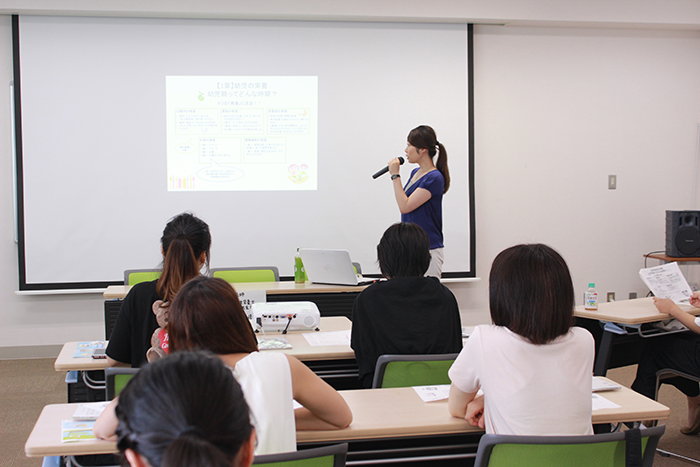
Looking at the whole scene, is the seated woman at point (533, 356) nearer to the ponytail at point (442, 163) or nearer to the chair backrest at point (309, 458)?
the chair backrest at point (309, 458)

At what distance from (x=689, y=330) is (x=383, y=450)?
208 centimetres

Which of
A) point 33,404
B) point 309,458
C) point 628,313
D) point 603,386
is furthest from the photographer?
point 33,404

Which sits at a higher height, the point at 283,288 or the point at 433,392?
the point at 283,288

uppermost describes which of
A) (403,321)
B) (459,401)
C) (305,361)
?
(403,321)

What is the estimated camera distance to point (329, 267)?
353 centimetres

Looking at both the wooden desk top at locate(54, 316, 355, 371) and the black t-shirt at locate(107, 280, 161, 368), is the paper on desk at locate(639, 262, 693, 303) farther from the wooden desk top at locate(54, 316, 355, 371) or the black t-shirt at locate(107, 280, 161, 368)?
the black t-shirt at locate(107, 280, 161, 368)

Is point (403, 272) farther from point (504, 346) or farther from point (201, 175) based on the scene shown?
point (201, 175)

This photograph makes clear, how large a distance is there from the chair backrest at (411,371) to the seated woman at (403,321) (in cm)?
16

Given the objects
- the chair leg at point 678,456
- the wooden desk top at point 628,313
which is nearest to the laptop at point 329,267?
the wooden desk top at point 628,313

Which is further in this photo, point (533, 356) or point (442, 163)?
point (442, 163)

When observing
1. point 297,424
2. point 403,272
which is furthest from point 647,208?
point 297,424

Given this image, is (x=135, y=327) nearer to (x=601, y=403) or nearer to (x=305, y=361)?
(x=305, y=361)

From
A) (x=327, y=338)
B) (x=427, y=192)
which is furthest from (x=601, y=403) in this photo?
(x=427, y=192)

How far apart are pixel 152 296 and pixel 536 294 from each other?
4.67 ft
